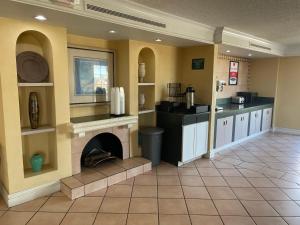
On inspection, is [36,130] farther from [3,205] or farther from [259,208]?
[259,208]

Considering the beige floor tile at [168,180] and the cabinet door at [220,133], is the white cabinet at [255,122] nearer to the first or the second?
the cabinet door at [220,133]

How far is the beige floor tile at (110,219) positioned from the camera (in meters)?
2.36

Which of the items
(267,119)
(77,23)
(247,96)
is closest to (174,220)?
(77,23)

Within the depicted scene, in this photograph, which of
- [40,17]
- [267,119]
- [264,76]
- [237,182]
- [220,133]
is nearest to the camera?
[40,17]

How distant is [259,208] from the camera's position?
2668mm

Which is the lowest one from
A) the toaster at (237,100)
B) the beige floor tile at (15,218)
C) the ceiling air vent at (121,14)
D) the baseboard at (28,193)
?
the beige floor tile at (15,218)

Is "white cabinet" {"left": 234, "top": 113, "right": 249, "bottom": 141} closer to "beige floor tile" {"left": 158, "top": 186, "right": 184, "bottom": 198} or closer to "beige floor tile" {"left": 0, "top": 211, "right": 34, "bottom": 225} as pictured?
"beige floor tile" {"left": 158, "top": 186, "right": 184, "bottom": 198}

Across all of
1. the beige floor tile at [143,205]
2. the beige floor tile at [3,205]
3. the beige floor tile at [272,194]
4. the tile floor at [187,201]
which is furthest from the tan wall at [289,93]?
the beige floor tile at [3,205]

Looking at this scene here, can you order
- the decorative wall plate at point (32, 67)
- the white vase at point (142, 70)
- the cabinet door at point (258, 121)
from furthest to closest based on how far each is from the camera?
the cabinet door at point (258, 121) < the white vase at point (142, 70) < the decorative wall plate at point (32, 67)

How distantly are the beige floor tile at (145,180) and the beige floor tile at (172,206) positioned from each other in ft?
1.59

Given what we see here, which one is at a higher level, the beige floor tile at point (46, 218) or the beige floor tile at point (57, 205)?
the beige floor tile at point (57, 205)

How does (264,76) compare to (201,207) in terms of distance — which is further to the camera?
(264,76)

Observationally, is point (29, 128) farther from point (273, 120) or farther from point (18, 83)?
point (273, 120)

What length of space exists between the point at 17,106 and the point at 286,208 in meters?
3.30
